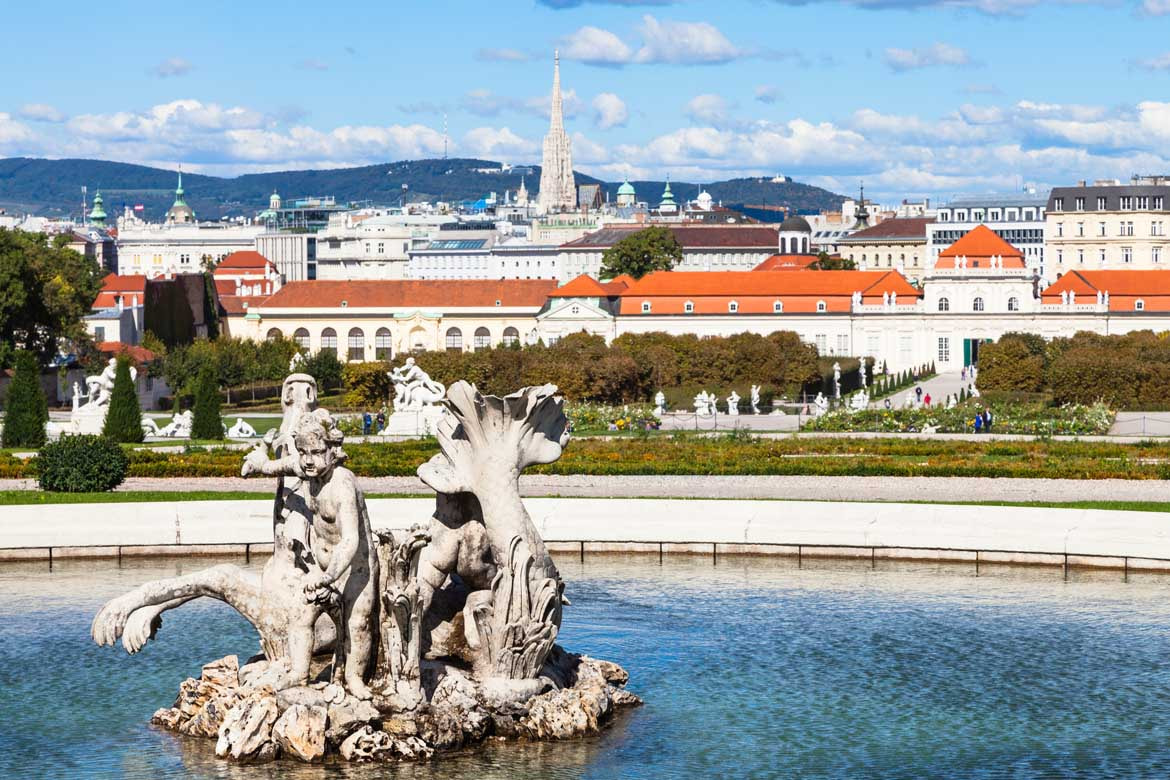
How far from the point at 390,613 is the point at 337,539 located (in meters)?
0.76

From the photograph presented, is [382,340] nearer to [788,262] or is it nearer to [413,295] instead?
[413,295]

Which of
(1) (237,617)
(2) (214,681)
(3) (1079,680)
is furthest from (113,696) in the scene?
(3) (1079,680)

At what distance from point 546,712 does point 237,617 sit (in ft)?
19.4

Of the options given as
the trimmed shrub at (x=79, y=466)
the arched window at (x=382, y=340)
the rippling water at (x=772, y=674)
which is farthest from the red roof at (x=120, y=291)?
the rippling water at (x=772, y=674)

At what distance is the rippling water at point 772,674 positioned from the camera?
16719 mm

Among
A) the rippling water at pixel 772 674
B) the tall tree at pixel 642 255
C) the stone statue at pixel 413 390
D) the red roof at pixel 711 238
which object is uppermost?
the red roof at pixel 711 238

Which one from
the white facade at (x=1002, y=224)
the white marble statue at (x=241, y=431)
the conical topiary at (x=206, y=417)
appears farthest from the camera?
the white facade at (x=1002, y=224)

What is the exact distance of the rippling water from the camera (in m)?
16.7

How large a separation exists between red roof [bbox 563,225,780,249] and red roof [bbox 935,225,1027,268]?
7369 cm

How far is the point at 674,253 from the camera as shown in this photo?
14475 centimetres

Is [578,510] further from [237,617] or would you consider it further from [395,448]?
[395,448]

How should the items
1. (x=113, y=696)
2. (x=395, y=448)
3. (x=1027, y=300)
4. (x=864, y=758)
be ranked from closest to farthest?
(x=864, y=758) < (x=113, y=696) < (x=395, y=448) < (x=1027, y=300)

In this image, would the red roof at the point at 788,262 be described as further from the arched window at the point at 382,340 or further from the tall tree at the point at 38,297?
the tall tree at the point at 38,297

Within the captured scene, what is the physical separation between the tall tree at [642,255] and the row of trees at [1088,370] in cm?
5820
